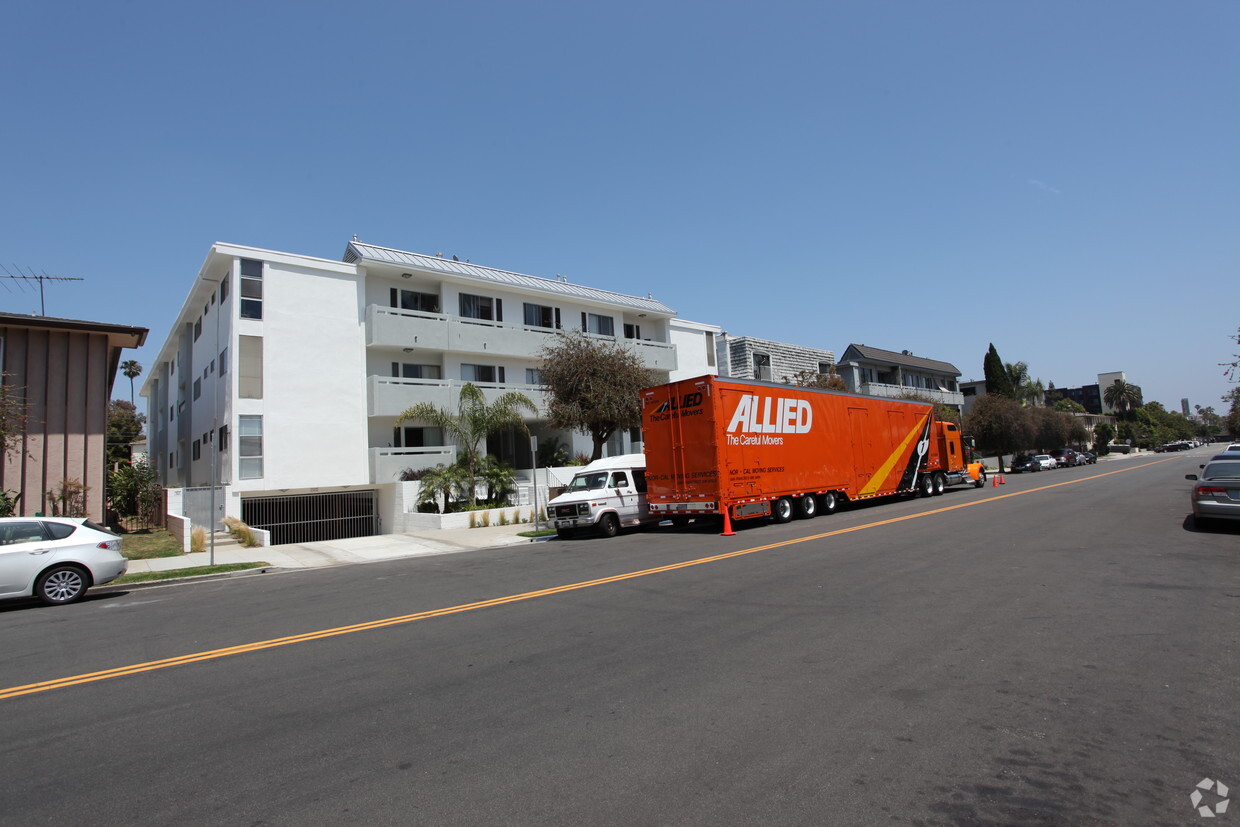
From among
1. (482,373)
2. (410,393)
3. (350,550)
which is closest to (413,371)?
(410,393)

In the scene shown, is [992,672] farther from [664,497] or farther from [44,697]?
[664,497]

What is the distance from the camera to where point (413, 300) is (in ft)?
93.2

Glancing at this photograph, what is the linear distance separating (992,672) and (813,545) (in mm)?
8285

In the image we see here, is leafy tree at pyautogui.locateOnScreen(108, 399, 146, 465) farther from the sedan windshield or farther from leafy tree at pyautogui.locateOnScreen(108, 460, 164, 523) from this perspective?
the sedan windshield

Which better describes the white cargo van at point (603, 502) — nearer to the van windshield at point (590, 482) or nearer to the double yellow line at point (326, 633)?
the van windshield at point (590, 482)

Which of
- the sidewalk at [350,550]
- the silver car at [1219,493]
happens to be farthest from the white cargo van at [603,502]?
the silver car at [1219,493]

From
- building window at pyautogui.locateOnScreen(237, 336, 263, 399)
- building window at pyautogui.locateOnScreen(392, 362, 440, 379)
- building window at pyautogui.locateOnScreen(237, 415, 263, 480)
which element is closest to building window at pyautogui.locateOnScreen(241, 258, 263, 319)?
building window at pyautogui.locateOnScreen(237, 336, 263, 399)

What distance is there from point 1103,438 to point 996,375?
3649 cm

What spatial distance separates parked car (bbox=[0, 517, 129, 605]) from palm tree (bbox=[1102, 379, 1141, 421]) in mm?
148974

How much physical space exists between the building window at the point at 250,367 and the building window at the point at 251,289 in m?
0.87

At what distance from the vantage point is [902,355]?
6650 cm

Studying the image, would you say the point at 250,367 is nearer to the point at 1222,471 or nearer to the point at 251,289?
the point at 251,289

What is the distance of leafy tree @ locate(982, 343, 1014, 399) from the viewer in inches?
3113

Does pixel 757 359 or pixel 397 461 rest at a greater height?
pixel 757 359
